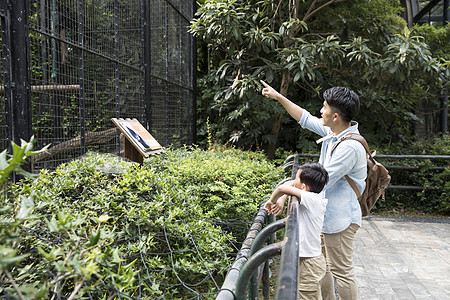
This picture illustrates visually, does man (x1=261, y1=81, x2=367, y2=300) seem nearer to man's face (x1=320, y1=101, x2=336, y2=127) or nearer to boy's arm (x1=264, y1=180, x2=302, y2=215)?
man's face (x1=320, y1=101, x2=336, y2=127)

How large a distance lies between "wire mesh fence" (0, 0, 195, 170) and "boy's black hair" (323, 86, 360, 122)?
285 cm

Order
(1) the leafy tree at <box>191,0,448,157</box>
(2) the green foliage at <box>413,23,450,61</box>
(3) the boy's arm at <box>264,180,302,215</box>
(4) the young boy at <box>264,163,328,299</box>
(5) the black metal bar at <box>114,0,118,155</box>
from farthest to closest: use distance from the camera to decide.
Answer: (2) the green foliage at <box>413,23,450,61</box> < (1) the leafy tree at <box>191,0,448,157</box> < (5) the black metal bar at <box>114,0,118,155</box> < (4) the young boy at <box>264,163,328,299</box> < (3) the boy's arm at <box>264,180,302,215</box>

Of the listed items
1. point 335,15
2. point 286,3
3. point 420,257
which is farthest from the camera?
point 335,15

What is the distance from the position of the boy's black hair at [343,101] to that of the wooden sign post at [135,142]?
235 centimetres

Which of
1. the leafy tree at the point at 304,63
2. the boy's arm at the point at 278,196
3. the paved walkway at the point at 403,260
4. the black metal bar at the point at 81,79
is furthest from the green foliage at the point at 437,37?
the boy's arm at the point at 278,196

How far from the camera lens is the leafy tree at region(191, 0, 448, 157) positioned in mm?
8484

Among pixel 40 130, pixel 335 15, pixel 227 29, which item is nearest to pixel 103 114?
pixel 40 130

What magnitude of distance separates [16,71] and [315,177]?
342cm

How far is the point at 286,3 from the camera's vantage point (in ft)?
30.8

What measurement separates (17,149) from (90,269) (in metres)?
0.38

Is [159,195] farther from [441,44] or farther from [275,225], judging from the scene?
[441,44]

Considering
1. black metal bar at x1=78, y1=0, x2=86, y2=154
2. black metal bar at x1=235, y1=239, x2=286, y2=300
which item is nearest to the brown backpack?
black metal bar at x1=235, y1=239, x2=286, y2=300

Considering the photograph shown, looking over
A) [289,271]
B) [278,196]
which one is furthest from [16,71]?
[289,271]

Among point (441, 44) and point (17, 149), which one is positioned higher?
point (441, 44)
